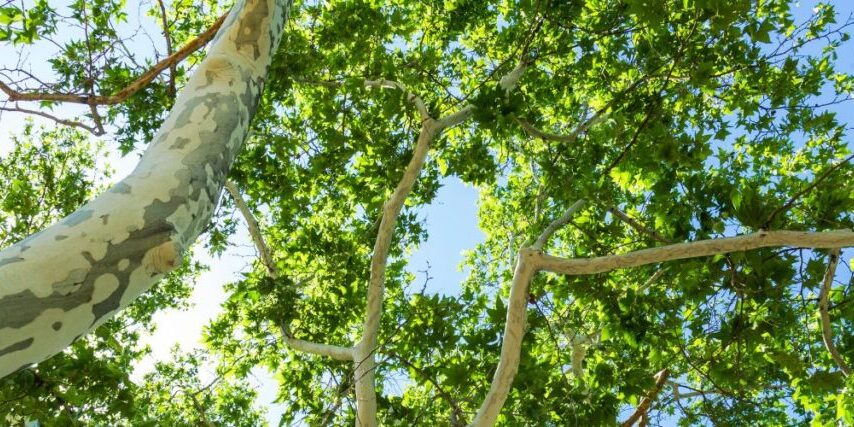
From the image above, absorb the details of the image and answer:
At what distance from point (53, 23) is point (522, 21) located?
15.8ft

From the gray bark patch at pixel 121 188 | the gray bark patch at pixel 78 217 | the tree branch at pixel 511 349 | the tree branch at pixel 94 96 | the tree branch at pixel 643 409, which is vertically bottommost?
the gray bark patch at pixel 78 217

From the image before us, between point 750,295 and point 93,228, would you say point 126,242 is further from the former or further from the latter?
point 750,295

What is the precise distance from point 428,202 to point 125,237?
5.26m

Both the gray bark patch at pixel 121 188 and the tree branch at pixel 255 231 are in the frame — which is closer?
the gray bark patch at pixel 121 188

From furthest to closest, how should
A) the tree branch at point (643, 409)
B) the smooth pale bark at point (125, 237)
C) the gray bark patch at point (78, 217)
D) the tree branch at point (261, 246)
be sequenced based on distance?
the tree branch at point (261, 246), the tree branch at point (643, 409), the gray bark patch at point (78, 217), the smooth pale bark at point (125, 237)

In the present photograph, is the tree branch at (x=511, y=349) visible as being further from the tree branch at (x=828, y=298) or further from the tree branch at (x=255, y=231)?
the tree branch at (x=255, y=231)

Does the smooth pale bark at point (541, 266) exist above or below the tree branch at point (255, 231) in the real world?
below

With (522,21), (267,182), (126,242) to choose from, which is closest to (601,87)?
(522,21)

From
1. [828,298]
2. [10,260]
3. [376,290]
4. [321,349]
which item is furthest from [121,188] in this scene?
[828,298]

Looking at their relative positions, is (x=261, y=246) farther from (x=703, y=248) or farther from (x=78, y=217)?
(x=78, y=217)

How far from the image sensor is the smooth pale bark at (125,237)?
4.08 feet

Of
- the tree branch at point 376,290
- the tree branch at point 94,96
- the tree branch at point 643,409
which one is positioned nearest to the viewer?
the tree branch at point 94,96

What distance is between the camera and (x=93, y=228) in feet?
4.56

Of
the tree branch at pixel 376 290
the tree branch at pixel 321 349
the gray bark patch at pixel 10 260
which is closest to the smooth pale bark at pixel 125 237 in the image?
the gray bark patch at pixel 10 260
